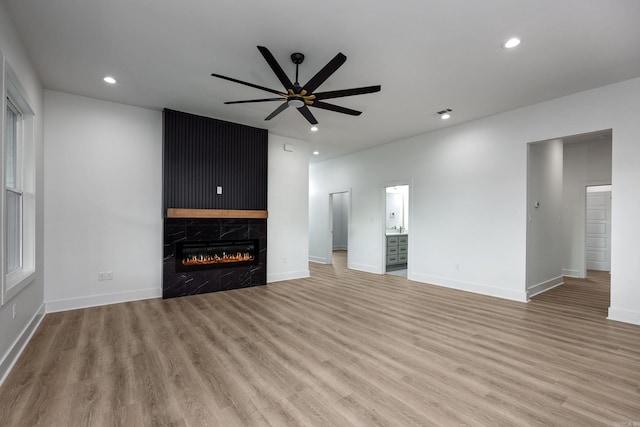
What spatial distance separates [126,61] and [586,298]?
24.1ft

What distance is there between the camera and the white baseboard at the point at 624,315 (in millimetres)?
3653

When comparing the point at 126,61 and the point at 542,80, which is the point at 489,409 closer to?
the point at 542,80

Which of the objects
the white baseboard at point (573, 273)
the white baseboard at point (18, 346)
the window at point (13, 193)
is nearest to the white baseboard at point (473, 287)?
the white baseboard at point (573, 273)

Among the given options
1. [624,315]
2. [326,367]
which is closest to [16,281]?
[326,367]

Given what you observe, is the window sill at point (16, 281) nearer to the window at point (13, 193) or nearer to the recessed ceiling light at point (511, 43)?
the window at point (13, 193)

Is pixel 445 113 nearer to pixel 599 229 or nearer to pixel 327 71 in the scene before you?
pixel 327 71

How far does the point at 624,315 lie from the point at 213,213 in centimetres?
597

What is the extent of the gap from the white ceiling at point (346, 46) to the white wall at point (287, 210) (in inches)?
72.5

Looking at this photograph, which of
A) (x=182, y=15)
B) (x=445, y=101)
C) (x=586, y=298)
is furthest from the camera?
(x=586, y=298)

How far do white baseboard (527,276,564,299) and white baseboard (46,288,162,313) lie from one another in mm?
6055

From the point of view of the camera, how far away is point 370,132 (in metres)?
5.99

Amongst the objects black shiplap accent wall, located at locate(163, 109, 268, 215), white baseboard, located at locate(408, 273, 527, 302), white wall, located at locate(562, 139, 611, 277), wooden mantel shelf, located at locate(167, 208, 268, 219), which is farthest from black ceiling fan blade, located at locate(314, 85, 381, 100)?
white wall, located at locate(562, 139, 611, 277)

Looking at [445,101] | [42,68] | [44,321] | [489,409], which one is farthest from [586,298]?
[42,68]

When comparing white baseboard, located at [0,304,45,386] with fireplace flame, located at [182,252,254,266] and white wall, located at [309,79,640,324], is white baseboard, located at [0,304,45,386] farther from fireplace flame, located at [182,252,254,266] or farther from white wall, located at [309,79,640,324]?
white wall, located at [309,79,640,324]
